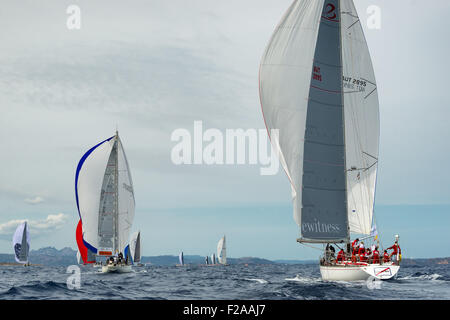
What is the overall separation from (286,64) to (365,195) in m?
8.52

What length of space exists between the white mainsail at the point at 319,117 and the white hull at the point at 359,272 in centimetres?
192

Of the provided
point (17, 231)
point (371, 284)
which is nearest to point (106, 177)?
point (371, 284)

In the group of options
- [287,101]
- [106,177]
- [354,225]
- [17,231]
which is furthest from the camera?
[17,231]

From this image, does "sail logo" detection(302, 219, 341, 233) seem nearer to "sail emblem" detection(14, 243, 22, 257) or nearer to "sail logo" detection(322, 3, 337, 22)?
"sail logo" detection(322, 3, 337, 22)

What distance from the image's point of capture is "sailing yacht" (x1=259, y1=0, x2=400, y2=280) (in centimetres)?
2573

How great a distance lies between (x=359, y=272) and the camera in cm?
2392

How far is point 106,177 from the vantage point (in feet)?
144

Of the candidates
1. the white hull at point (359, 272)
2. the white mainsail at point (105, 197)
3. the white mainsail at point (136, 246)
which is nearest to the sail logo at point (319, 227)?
the white hull at point (359, 272)

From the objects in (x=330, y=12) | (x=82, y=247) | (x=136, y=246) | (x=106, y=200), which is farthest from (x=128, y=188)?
(x=136, y=246)

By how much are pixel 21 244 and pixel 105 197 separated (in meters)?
53.8

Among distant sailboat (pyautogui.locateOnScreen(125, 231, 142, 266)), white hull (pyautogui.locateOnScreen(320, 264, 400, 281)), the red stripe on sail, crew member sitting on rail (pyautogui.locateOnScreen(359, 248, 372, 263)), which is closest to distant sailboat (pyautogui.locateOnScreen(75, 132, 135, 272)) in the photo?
the red stripe on sail

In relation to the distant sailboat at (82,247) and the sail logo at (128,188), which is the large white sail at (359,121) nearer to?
the sail logo at (128,188)
